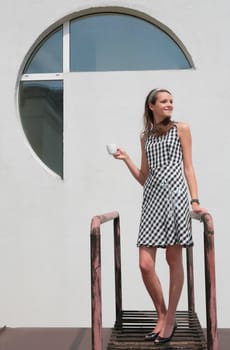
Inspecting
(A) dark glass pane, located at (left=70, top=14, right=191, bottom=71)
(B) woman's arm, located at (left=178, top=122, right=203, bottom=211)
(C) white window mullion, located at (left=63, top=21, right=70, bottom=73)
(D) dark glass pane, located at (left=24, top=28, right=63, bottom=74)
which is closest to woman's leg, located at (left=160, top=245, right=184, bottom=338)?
(B) woman's arm, located at (left=178, top=122, right=203, bottom=211)

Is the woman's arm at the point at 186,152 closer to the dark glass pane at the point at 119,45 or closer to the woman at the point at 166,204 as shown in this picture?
the woman at the point at 166,204

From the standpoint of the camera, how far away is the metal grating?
2.68 metres

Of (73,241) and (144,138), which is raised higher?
(144,138)

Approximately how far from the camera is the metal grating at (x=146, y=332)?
268cm

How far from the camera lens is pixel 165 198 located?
8.84ft

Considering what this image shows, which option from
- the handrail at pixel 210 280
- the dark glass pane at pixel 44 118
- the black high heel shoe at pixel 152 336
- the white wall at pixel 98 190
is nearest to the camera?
the handrail at pixel 210 280

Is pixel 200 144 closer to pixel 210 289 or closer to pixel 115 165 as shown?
pixel 115 165

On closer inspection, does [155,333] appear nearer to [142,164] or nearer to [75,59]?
[142,164]

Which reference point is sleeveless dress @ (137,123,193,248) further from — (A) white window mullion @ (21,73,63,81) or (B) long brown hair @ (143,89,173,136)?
(A) white window mullion @ (21,73,63,81)

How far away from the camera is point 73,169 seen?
4.23 meters

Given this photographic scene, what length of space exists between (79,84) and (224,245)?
5.72ft

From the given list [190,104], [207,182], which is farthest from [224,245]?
[190,104]

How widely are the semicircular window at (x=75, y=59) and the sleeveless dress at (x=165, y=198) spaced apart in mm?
1704

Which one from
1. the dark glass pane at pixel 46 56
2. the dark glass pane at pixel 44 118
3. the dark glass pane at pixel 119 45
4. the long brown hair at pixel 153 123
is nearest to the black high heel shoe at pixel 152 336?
the long brown hair at pixel 153 123
